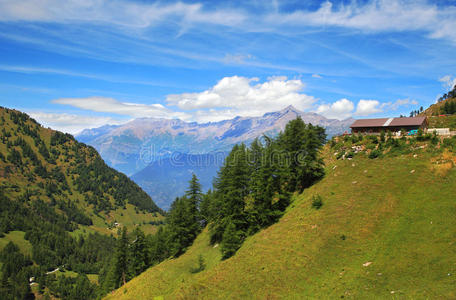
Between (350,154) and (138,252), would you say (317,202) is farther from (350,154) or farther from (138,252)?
(138,252)

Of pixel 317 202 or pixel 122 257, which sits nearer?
pixel 317 202

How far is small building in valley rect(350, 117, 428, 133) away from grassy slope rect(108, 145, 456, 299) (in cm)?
2808

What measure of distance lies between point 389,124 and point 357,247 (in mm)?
52769

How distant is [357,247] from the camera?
30.5 metres

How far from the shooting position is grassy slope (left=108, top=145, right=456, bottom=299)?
2416 cm

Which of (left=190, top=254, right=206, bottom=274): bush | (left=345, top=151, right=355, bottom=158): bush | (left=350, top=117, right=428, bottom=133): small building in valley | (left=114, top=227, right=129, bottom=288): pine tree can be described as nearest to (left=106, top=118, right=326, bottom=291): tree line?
(left=114, top=227, right=129, bottom=288): pine tree

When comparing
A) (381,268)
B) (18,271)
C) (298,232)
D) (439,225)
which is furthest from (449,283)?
(18,271)

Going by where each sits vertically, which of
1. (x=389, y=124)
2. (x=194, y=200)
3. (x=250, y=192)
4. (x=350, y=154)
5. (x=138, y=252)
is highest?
(x=389, y=124)

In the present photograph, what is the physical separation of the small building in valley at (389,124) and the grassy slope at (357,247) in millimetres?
28077

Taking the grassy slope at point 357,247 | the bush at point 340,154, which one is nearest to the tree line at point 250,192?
the grassy slope at point 357,247

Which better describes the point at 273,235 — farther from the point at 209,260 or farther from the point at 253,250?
the point at 209,260

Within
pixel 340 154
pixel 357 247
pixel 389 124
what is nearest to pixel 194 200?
pixel 340 154

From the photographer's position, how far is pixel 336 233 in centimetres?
3422

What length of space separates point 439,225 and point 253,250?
24533mm
